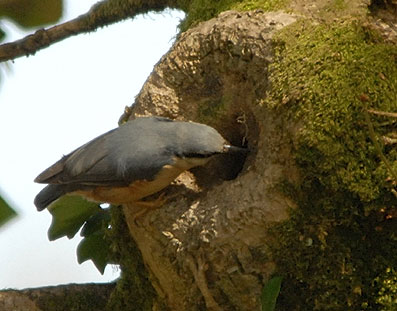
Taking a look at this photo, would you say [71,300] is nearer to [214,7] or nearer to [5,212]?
[5,212]

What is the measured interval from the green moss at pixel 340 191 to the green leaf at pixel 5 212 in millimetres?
672

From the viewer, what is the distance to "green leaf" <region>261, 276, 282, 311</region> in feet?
7.01

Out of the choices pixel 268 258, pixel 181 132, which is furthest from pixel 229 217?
pixel 181 132

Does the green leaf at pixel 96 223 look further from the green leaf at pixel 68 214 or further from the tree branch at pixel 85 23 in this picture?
the tree branch at pixel 85 23

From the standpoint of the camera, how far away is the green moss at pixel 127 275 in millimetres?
2627

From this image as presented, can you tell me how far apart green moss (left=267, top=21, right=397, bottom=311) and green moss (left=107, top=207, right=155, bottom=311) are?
53cm

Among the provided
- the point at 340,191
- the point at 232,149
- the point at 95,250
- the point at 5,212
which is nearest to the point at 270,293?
the point at 340,191

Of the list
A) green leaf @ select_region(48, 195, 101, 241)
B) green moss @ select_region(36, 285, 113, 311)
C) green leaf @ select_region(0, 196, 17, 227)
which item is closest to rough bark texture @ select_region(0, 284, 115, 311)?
green moss @ select_region(36, 285, 113, 311)

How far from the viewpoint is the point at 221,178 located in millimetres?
2654

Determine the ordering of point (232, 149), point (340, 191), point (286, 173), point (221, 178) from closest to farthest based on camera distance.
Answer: point (340, 191), point (286, 173), point (232, 149), point (221, 178)

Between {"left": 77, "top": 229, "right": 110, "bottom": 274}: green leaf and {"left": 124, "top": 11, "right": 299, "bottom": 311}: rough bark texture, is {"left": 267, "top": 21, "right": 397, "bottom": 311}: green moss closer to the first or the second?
{"left": 124, "top": 11, "right": 299, "bottom": 311}: rough bark texture

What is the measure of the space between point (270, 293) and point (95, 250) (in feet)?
2.71

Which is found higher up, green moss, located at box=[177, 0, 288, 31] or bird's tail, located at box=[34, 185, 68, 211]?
green moss, located at box=[177, 0, 288, 31]

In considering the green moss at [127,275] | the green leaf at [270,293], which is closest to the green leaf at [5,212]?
the green moss at [127,275]
